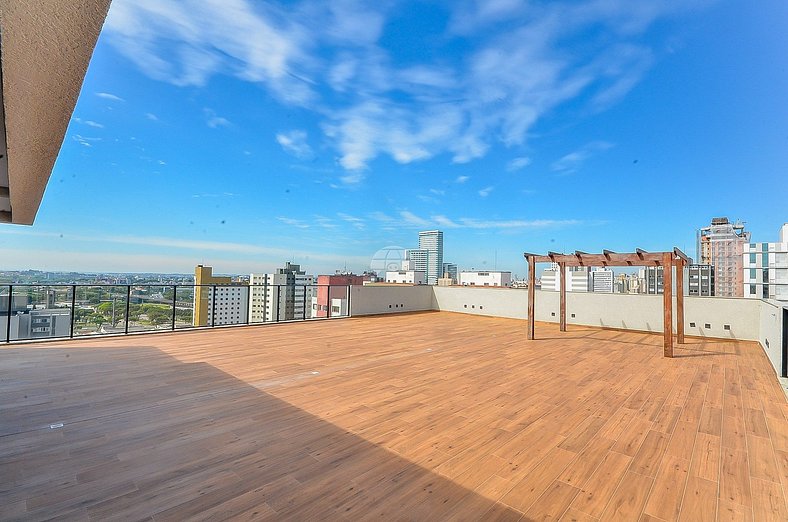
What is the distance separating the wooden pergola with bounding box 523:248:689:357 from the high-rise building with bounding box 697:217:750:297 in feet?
6.74

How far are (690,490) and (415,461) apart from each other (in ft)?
4.83

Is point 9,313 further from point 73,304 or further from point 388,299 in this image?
point 388,299

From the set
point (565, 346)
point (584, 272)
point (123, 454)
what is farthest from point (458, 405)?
point (584, 272)

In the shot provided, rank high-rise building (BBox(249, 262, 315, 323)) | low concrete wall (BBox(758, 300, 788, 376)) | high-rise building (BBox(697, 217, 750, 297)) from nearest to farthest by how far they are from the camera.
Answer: low concrete wall (BBox(758, 300, 788, 376)), high-rise building (BBox(249, 262, 315, 323)), high-rise building (BBox(697, 217, 750, 297))

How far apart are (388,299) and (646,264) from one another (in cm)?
672

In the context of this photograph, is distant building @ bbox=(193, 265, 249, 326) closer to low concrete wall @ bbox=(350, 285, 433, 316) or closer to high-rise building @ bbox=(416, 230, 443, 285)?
low concrete wall @ bbox=(350, 285, 433, 316)

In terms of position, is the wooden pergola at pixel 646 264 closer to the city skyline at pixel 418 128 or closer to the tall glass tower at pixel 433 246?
the city skyline at pixel 418 128

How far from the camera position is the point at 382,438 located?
2.23m

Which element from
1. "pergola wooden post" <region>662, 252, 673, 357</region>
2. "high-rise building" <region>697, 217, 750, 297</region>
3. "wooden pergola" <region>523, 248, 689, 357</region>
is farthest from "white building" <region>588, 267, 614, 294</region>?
"pergola wooden post" <region>662, 252, 673, 357</region>

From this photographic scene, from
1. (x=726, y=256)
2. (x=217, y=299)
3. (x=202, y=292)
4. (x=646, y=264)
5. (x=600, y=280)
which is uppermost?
(x=726, y=256)

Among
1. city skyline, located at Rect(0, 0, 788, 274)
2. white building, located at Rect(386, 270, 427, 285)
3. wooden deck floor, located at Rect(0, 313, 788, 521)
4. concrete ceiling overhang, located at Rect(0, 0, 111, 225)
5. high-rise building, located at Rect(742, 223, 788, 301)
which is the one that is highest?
city skyline, located at Rect(0, 0, 788, 274)

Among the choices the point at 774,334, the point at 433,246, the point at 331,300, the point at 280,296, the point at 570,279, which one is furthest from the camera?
the point at 433,246

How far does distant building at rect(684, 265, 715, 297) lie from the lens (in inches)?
311

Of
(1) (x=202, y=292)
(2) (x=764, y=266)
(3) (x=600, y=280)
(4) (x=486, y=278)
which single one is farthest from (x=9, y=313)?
(2) (x=764, y=266)
